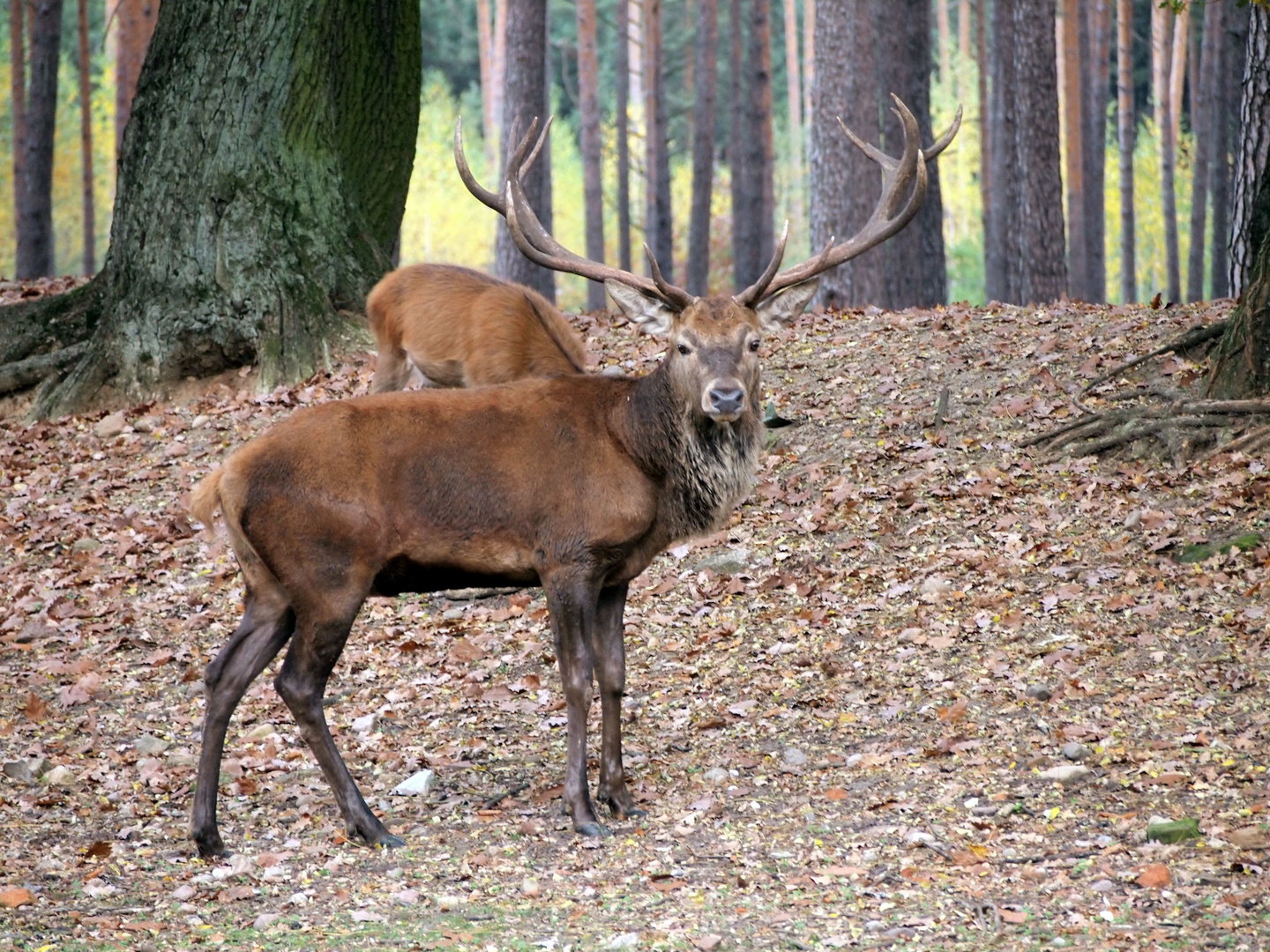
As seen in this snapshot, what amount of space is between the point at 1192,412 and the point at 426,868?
523cm

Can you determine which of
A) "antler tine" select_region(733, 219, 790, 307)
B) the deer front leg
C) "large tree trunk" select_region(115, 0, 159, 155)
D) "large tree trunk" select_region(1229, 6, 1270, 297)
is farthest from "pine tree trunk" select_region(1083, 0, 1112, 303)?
the deer front leg

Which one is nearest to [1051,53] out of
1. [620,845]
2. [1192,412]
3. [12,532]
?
[1192,412]

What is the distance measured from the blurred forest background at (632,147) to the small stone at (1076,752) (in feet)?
112

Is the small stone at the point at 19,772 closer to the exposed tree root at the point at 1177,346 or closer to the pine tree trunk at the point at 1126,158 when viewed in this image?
the exposed tree root at the point at 1177,346

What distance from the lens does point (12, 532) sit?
9.68 m

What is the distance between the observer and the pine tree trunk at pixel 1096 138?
26.8 meters

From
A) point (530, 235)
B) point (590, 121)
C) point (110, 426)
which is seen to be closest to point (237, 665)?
point (530, 235)

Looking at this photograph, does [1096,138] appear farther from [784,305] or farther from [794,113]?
[784,305]

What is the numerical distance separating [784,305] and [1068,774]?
7.83 ft

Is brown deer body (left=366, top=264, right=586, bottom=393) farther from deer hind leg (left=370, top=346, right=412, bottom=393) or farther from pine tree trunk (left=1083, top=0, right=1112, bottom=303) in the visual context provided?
pine tree trunk (left=1083, top=0, right=1112, bottom=303)

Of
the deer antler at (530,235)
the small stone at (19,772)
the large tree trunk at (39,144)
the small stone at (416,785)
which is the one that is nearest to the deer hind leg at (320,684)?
the small stone at (416,785)

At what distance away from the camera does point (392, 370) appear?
31.7ft

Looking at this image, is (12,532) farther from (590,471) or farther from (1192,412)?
(1192,412)

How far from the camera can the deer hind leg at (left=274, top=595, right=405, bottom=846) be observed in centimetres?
583
